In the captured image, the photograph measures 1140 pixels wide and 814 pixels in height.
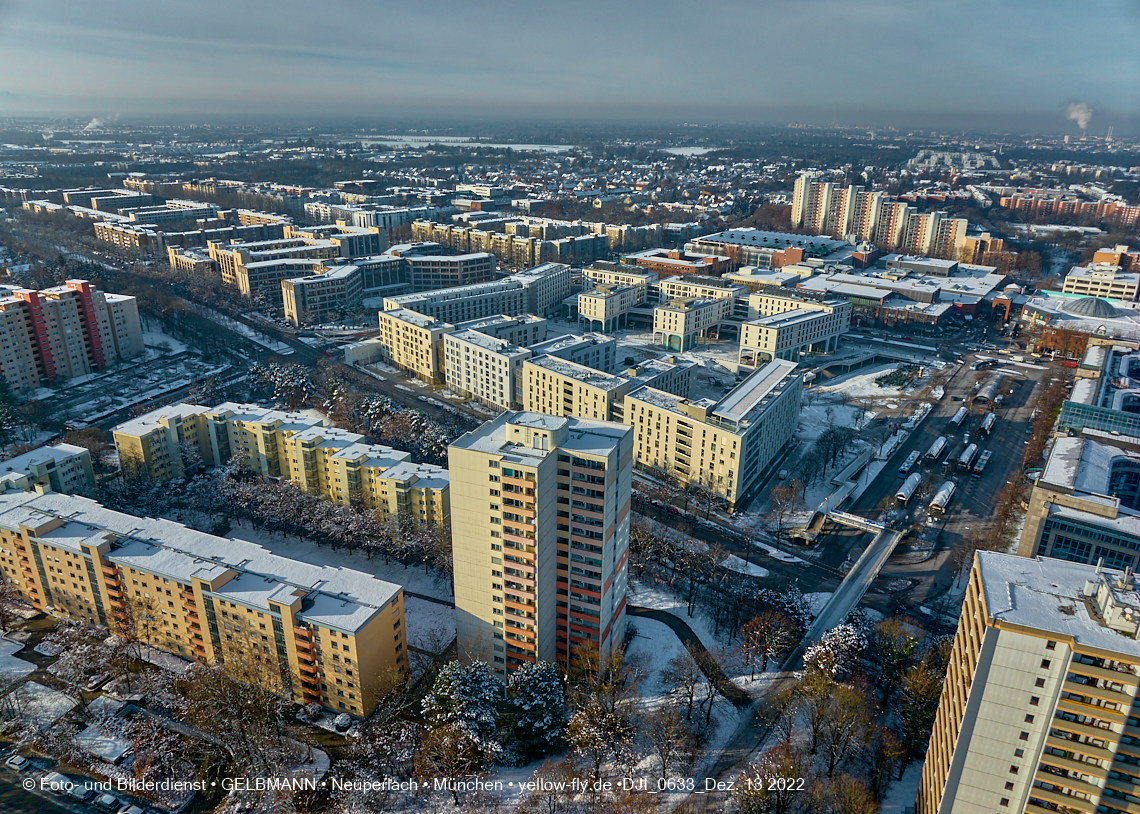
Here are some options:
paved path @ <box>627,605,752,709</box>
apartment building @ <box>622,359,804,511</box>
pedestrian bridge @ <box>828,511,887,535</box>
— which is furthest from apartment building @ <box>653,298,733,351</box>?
paved path @ <box>627,605,752,709</box>

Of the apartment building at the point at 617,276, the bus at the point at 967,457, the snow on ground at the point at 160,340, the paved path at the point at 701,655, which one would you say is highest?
the apartment building at the point at 617,276

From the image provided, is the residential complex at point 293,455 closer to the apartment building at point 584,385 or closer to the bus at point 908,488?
the apartment building at point 584,385

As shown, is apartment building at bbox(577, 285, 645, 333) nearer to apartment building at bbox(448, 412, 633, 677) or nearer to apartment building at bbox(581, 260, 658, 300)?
apartment building at bbox(581, 260, 658, 300)

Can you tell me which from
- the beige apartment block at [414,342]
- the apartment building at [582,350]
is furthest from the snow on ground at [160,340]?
the apartment building at [582,350]

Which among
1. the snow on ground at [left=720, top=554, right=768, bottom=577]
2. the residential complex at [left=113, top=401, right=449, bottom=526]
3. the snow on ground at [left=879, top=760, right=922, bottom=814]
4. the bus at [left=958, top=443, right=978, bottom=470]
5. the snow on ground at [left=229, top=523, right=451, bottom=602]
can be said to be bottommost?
the snow on ground at [left=720, top=554, right=768, bottom=577]

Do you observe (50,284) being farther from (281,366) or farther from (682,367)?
(682,367)

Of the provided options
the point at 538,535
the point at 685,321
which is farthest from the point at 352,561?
the point at 685,321

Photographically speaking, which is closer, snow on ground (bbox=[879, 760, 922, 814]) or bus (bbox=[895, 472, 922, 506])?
snow on ground (bbox=[879, 760, 922, 814])

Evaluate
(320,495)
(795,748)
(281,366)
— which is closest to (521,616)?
(795,748)
